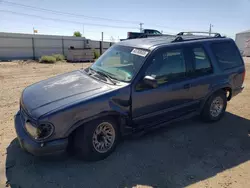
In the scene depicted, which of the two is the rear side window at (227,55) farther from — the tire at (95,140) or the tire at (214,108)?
the tire at (95,140)

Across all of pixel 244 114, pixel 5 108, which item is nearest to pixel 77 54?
pixel 5 108

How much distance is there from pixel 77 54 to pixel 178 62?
15.6 m

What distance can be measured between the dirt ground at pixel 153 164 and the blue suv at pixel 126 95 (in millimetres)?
325

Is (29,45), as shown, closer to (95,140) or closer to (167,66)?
(167,66)

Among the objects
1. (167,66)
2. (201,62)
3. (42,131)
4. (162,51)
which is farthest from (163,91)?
(42,131)

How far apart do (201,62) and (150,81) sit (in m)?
1.61

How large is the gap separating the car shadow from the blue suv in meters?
0.30

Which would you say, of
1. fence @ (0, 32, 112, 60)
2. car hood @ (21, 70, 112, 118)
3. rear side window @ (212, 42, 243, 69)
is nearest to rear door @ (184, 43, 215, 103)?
rear side window @ (212, 42, 243, 69)

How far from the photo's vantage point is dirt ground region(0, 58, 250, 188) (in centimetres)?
284

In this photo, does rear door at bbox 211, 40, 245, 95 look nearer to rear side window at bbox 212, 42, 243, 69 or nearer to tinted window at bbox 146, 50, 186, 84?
rear side window at bbox 212, 42, 243, 69

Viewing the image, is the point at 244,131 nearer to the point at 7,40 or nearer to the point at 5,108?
the point at 5,108

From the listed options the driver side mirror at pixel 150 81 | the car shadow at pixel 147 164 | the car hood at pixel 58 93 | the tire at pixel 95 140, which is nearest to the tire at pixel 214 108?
the car shadow at pixel 147 164

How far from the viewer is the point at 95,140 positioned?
315cm

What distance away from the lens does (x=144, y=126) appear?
3654 millimetres
